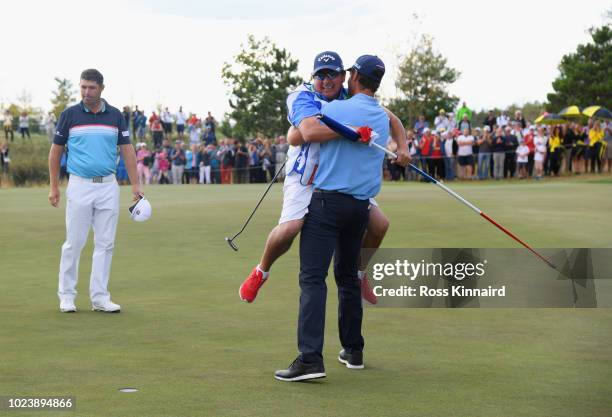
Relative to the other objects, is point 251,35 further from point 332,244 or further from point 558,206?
point 332,244

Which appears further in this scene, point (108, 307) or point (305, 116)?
point (108, 307)

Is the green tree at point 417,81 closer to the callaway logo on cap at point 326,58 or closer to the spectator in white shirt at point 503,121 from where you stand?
the spectator in white shirt at point 503,121

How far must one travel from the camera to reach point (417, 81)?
71000 millimetres

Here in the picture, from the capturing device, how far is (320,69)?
7.02m

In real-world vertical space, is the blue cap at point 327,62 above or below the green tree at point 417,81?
below

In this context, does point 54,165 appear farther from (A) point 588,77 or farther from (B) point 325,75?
(A) point 588,77

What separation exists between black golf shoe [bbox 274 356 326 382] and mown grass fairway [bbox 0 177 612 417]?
0.24ft

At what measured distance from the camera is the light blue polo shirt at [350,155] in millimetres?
6836

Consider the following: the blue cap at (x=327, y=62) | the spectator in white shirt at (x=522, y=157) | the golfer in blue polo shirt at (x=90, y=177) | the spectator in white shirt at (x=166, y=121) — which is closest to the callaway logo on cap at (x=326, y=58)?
the blue cap at (x=327, y=62)

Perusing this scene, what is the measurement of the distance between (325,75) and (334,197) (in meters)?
0.85

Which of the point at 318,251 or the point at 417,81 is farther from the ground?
the point at 417,81

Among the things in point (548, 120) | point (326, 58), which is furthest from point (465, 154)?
point (326, 58)

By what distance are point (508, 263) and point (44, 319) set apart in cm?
609

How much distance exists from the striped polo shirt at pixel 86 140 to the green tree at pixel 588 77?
204ft
